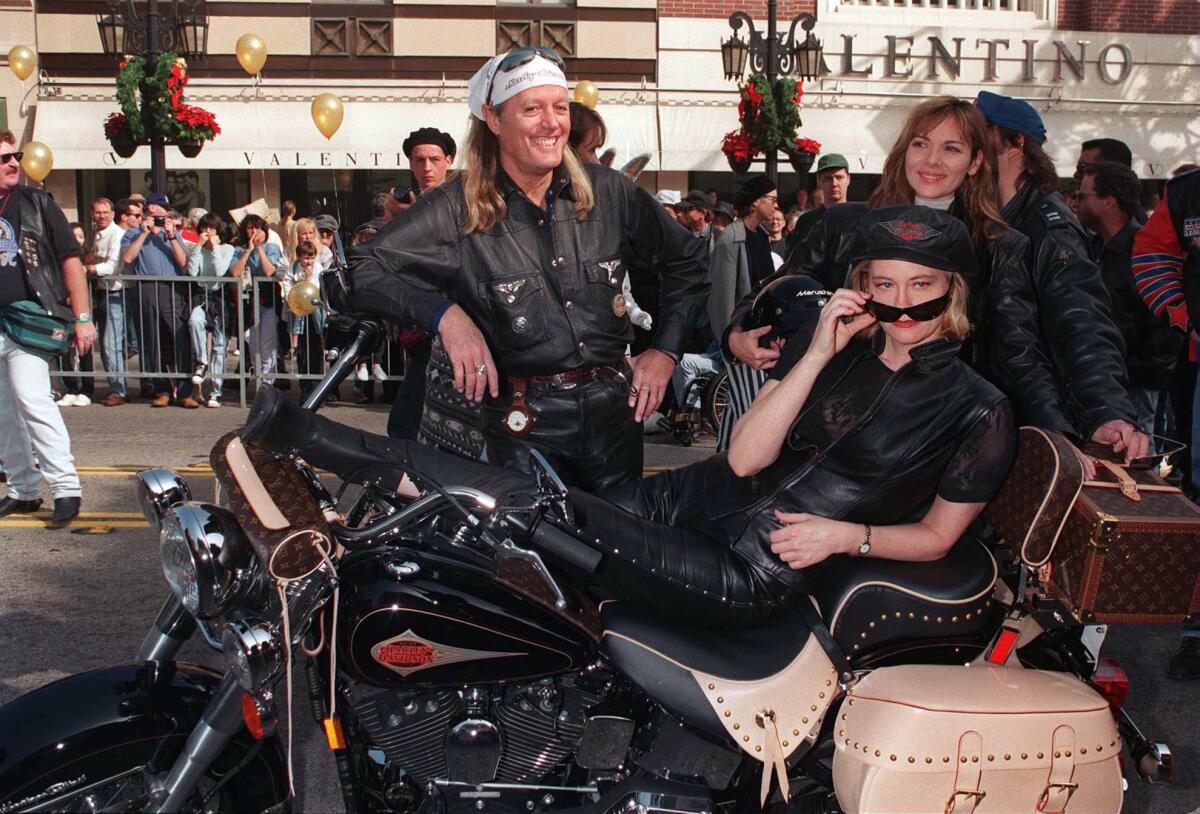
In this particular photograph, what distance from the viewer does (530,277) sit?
3680 millimetres

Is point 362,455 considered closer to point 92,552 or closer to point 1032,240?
point 1032,240

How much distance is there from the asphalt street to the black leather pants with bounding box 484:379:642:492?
0.99m

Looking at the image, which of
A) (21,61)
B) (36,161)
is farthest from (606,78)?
(36,161)

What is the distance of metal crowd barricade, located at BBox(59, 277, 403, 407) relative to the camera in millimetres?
11430

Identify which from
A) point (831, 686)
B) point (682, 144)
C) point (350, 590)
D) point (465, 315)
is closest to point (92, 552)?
point (465, 315)

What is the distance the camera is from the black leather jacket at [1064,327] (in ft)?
11.7

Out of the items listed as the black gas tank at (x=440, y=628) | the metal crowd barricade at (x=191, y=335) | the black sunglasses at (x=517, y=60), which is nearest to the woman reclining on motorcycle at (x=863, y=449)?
the black gas tank at (x=440, y=628)

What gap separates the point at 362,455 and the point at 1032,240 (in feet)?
7.61

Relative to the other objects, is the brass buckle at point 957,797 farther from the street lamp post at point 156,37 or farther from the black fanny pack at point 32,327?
the street lamp post at point 156,37

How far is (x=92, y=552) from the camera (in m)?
6.30

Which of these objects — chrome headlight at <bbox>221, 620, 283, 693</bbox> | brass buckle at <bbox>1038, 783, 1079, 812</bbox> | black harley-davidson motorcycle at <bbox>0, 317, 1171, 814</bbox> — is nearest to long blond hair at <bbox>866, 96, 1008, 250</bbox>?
black harley-davidson motorcycle at <bbox>0, 317, 1171, 814</bbox>

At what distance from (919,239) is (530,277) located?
3.94 ft

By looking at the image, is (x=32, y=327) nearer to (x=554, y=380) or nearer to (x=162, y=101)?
(x=554, y=380)

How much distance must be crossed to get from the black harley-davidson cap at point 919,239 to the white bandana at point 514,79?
3.48 feet
